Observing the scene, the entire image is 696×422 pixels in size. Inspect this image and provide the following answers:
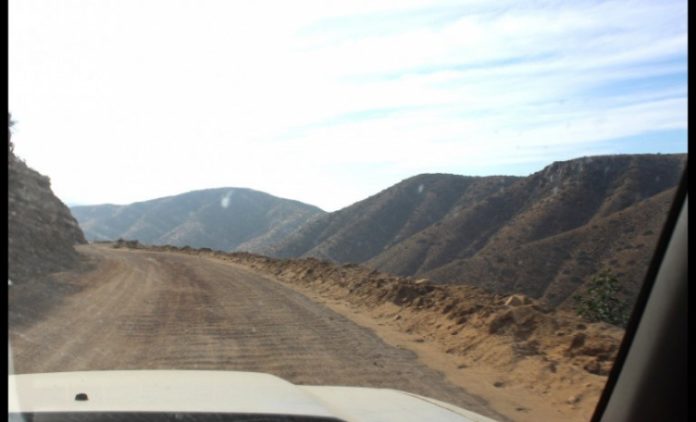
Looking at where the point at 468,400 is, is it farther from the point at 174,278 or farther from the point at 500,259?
the point at 500,259

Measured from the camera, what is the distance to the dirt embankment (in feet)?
27.4

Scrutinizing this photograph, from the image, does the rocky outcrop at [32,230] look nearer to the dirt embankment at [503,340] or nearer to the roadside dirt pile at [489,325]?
the roadside dirt pile at [489,325]

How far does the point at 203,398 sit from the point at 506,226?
62.2m

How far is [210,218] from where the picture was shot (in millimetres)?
102375

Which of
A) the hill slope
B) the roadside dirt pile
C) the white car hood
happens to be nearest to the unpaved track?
the roadside dirt pile

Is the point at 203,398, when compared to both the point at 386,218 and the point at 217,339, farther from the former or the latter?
the point at 386,218

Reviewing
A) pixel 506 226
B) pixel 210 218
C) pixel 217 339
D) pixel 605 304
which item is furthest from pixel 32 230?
pixel 210 218

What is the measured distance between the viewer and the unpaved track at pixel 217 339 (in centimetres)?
912

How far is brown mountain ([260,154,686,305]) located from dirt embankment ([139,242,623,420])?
27.0 feet

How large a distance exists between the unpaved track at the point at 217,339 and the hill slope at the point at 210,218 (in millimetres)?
61161

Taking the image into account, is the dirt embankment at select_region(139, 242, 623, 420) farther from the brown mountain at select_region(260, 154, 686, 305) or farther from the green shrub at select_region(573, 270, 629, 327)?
the brown mountain at select_region(260, 154, 686, 305)

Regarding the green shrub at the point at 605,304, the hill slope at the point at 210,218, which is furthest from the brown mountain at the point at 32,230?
the hill slope at the point at 210,218

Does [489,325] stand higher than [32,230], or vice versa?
[32,230]

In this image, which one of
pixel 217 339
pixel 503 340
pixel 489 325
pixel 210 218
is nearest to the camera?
pixel 503 340
